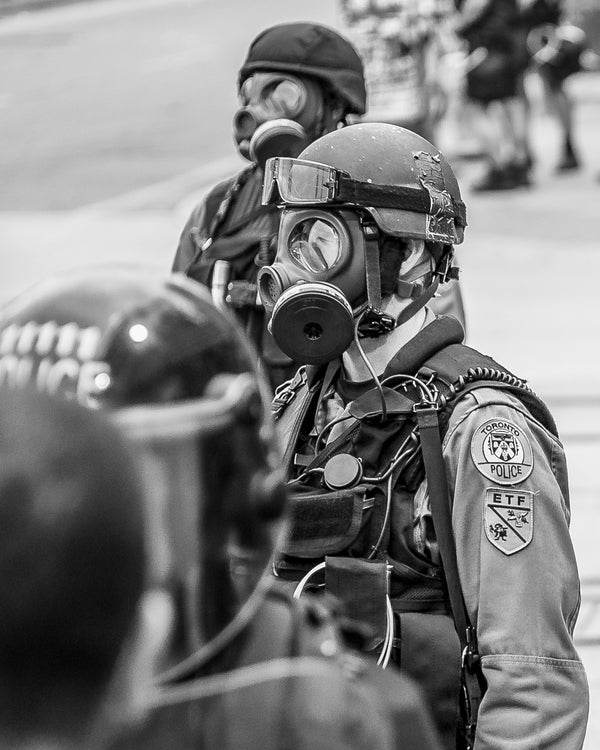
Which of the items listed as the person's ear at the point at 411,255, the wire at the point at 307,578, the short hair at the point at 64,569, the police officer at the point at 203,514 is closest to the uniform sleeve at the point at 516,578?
the wire at the point at 307,578

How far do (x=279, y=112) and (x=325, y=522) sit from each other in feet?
7.93

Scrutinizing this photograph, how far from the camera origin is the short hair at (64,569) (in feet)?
4.32

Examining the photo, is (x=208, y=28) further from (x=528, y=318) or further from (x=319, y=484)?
(x=319, y=484)

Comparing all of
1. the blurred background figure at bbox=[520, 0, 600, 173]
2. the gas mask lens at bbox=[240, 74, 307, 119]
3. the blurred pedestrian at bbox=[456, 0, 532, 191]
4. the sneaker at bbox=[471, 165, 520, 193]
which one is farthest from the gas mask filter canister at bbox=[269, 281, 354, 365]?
the blurred background figure at bbox=[520, 0, 600, 173]

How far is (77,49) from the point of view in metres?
23.4

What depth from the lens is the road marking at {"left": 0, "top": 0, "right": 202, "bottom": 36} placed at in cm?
2553

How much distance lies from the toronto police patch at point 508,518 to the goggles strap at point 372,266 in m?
0.49

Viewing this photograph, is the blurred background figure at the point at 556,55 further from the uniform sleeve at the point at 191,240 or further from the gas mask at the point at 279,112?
the uniform sleeve at the point at 191,240

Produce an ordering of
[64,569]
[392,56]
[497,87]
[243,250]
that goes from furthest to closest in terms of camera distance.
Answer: [392,56] → [497,87] → [243,250] → [64,569]

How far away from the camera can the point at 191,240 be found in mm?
4699

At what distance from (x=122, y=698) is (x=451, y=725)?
4.26 feet

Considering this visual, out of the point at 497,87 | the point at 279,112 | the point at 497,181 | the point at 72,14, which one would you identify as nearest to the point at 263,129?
the point at 279,112

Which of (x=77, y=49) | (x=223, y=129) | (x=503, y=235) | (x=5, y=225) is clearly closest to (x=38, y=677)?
(x=503, y=235)

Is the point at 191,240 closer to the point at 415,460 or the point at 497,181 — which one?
the point at 415,460
